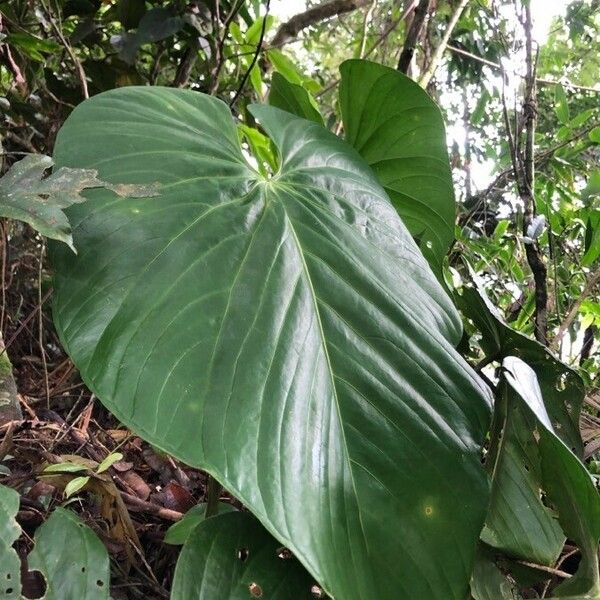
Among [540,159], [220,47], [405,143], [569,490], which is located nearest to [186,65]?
[220,47]

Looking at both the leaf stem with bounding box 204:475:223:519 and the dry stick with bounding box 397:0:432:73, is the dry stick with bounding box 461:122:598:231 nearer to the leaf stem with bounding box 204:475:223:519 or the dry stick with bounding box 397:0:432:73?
the dry stick with bounding box 397:0:432:73

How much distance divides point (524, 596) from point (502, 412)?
0.29 meters

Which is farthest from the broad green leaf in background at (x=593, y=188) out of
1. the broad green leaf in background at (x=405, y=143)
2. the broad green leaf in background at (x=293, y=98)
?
the broad green leaf in background at (x=293, y=98)

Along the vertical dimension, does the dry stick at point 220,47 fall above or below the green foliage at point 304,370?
above

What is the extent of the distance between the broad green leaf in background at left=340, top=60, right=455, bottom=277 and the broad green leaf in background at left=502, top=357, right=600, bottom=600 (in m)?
0.41

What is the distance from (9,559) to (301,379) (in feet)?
0.98

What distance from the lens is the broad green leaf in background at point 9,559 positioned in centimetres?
48

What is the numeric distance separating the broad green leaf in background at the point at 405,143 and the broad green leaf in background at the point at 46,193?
0.50m

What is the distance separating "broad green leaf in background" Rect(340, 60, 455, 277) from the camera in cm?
88

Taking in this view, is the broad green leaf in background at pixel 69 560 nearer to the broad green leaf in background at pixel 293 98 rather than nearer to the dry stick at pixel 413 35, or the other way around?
Result: the broad green leaf in background at pixel 293 98

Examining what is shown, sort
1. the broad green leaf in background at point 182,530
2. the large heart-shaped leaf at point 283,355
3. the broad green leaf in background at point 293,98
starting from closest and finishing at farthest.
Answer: the large heart-shaped leaf at point 283,355 < the broad green leaf in background at point 182,530 < the broad green leaf in background at point 293,98

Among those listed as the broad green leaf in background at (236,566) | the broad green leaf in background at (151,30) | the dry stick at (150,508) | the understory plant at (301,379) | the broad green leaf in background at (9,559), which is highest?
the broad green leaf in background at (151,30)

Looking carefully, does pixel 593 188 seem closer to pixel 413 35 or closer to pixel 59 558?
pixel 413 35

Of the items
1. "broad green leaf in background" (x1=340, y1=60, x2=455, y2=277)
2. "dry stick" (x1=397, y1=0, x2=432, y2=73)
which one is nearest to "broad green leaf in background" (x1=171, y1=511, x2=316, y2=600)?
"broad green leaf in background" (x1=340, y1=60, x2=455, y2=277)
